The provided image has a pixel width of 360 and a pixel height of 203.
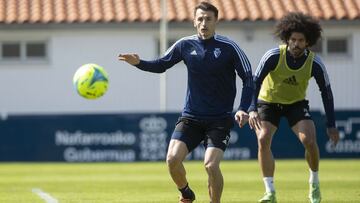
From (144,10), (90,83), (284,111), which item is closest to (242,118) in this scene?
(284,111)

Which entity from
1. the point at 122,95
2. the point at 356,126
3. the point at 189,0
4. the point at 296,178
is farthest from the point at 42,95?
the point at 296,178

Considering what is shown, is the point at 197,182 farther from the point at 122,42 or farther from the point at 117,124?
the point at 122,42

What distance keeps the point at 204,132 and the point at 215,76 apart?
0.67 metres

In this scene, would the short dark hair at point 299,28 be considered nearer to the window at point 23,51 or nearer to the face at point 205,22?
the face at point 205,22

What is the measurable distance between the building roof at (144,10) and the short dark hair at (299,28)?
59.3 ft

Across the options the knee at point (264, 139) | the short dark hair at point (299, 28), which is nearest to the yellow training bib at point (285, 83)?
the short dark hair at point (299, 28)

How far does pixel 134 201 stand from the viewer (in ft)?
46.9

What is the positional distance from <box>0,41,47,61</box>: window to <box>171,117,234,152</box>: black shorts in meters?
19.8

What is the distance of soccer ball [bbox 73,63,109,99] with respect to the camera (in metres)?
15.3

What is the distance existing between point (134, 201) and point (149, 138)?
1135cm

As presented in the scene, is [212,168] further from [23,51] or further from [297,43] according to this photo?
[23,51]

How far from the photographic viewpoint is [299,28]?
12836 mm

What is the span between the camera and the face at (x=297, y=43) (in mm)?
12711

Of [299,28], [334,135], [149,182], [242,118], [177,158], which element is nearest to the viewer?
[242,118]
